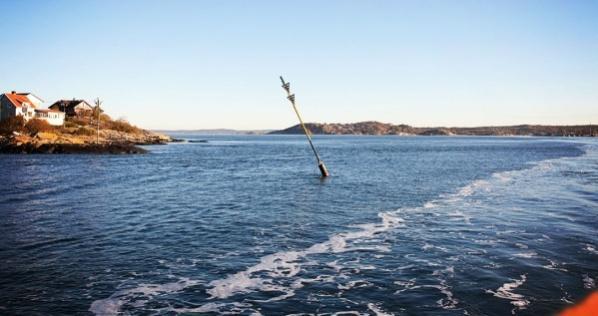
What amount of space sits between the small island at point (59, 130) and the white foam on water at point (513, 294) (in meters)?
78.4

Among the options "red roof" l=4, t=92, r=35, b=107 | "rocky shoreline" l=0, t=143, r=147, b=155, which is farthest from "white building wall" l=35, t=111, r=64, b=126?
"rocky shoreline" l=0, t=143, r=147, b=155

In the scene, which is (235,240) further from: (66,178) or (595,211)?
(66,178)

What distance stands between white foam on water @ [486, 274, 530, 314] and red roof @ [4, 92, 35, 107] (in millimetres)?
118057

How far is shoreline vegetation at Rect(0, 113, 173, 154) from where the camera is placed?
77.4m

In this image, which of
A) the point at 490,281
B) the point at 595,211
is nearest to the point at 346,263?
the point at 490,281

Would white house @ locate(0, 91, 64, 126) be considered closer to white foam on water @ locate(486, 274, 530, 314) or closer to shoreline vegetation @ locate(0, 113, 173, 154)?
shoreline vegetation @ locate(0, 113, 173, 154)

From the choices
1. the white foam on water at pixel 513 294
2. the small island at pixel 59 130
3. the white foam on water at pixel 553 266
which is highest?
the small island at pixel 59 130

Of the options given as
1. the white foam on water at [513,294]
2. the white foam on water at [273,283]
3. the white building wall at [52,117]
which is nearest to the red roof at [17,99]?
the white building wall at [52,117]

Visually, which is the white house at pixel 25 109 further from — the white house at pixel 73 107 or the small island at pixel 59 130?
the white house at pixel 73 107

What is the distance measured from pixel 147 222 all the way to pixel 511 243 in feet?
58.4

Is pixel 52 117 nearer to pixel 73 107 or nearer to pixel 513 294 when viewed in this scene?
pixel 73 107

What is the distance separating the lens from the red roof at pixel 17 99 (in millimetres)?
104200

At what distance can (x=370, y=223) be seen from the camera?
23.4 meters

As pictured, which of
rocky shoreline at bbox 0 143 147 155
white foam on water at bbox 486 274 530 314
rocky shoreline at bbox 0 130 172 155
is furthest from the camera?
rocky shoreline at bbox 0 130 172 155
